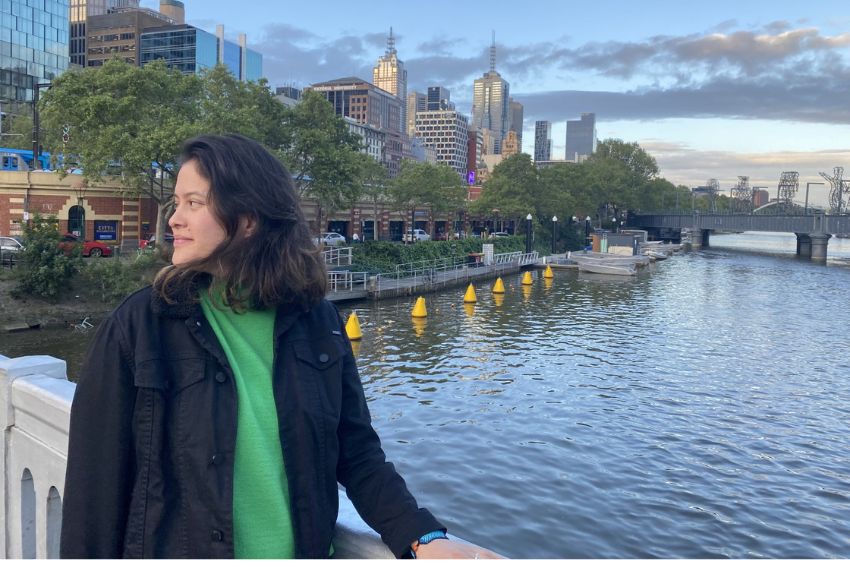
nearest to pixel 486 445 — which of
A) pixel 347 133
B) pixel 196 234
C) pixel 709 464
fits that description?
pixel 709 464

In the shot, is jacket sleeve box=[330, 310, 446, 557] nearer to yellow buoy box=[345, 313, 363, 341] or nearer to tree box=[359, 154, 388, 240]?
yellow buoy box=[345, 313, 363, 341]

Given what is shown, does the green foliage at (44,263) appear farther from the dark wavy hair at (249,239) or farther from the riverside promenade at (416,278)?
the dark wavy hair at (249,239)

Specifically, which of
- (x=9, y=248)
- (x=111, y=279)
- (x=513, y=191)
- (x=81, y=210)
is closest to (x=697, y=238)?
(x=513, y=191)

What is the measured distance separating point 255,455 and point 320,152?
36084 mm

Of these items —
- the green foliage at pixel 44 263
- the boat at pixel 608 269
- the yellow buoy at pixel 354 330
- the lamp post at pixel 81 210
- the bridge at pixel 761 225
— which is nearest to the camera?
the yellow buoy at pixel 354 330

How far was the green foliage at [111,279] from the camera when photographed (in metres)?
26.5

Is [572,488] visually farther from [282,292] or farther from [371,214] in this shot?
[371,214]

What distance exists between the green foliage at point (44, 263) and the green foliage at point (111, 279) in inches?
23.7

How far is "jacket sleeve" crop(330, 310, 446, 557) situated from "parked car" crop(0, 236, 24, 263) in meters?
28.1

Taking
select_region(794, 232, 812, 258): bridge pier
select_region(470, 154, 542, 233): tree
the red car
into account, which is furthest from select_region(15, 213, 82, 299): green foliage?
select_region(794, 232, 812, 258): bridge pier

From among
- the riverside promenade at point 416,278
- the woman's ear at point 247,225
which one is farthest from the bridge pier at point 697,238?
the woman's ear at point 247,225

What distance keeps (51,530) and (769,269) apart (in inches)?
2623

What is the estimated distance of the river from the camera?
10.6 metres

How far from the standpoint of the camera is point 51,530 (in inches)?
128
